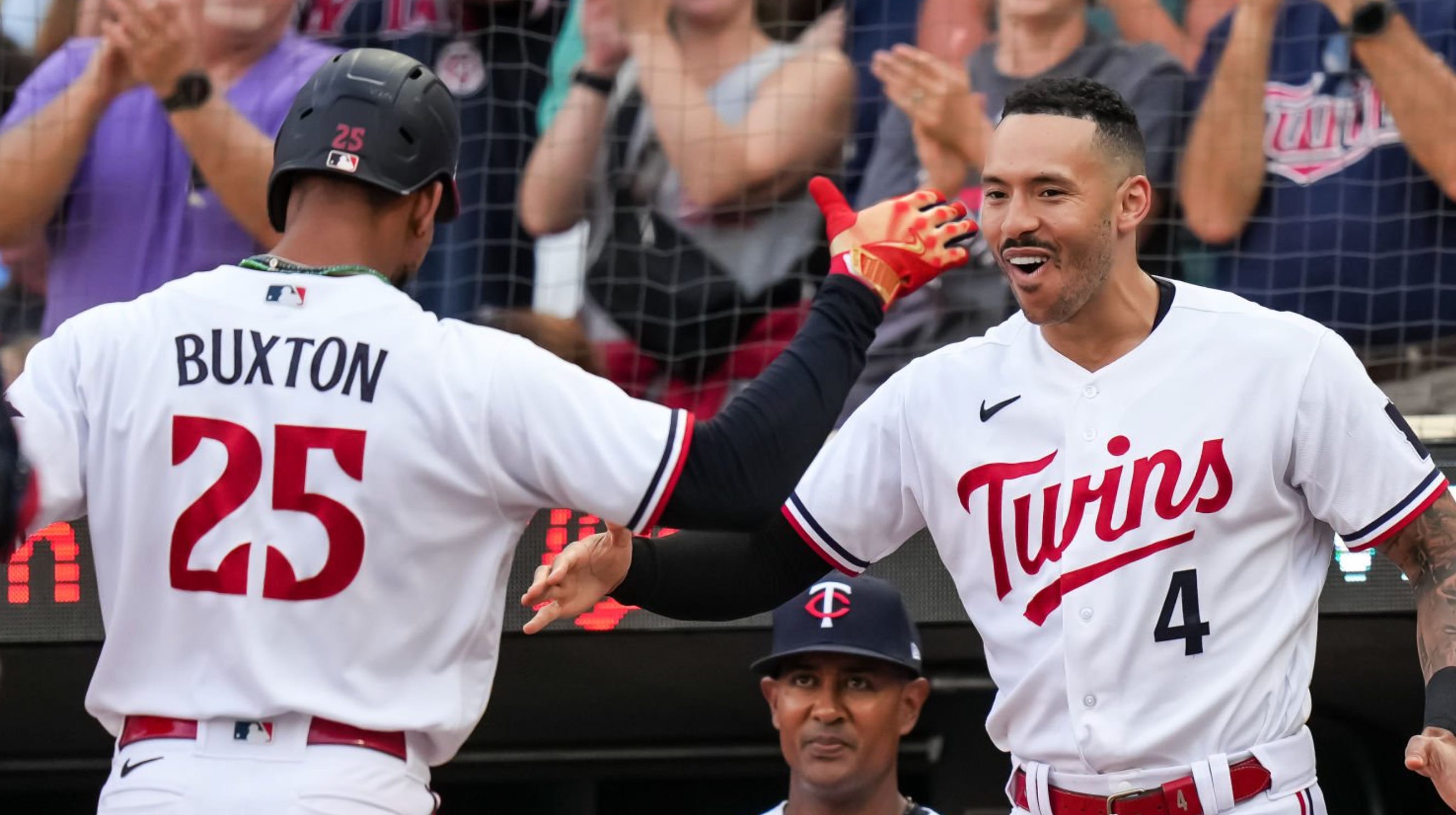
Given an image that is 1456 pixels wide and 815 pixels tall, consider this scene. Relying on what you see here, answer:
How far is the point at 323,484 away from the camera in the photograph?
2393mm

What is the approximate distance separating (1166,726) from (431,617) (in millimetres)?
1092

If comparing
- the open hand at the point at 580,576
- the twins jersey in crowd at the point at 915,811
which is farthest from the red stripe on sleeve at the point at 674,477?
the twins jersey in crowd at the point at 915,811

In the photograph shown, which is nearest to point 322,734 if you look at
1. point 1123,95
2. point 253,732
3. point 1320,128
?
A: point 253,732

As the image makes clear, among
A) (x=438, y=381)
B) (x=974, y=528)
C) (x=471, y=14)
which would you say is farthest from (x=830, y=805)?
(x=471, y=14)

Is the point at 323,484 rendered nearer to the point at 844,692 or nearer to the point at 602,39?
the point at 844,692

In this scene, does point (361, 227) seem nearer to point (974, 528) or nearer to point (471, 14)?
point (974, 528)

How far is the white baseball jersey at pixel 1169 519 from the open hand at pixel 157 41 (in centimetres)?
317

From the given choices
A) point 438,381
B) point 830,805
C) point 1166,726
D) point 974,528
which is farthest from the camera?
point 830,805

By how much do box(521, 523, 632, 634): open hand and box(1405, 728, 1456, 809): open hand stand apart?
3.71 feet

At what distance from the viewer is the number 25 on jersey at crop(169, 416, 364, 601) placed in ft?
7.84

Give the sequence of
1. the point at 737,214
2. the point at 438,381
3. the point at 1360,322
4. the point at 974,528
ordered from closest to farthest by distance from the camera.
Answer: the point at 438,381 → the point at 974,528 → the point at 1360,322 → the point at 737,214

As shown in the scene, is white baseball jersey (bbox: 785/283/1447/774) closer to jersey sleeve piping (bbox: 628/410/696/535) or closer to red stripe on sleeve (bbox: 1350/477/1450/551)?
red stripe on sleeve (bbox: 1350/477/1450/551)

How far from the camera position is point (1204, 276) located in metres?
5.22

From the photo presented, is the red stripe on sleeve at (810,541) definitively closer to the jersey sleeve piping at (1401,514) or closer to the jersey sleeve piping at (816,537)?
the jersey sleeve piping at (816,537)
